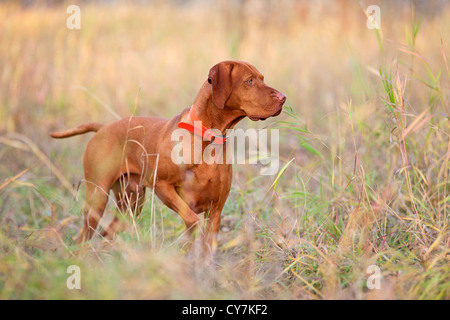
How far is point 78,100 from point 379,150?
4.52 meters

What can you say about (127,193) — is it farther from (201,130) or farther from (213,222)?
(201,130)

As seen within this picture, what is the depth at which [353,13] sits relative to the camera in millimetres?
9891

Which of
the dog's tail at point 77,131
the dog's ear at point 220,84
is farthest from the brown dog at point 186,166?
the dog's tail at point 77,131

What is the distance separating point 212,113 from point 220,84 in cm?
23

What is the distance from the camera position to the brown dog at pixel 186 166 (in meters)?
3.42

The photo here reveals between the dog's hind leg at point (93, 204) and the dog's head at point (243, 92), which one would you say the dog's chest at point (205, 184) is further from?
the dog's hind leg at point (93, 204)

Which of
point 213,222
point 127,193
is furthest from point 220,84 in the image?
point 127,193

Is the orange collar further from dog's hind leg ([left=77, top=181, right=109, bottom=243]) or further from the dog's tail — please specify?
the dog's tail

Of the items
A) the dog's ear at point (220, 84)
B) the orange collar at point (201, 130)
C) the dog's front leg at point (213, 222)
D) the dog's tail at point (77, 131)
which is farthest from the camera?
the dog's tail at point (77, 131)

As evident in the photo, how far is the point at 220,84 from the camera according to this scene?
3.38m

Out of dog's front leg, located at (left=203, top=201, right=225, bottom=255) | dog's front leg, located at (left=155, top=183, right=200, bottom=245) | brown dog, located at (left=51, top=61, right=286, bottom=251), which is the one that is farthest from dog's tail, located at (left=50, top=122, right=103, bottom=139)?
dog's front leg, located at (left=203, top=201, right=225, bottom=255)

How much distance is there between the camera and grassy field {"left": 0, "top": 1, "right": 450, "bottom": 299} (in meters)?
2.97

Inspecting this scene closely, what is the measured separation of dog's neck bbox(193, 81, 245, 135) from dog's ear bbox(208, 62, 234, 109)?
12cm

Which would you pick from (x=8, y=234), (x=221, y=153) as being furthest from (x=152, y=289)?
(x=8, y=234)
